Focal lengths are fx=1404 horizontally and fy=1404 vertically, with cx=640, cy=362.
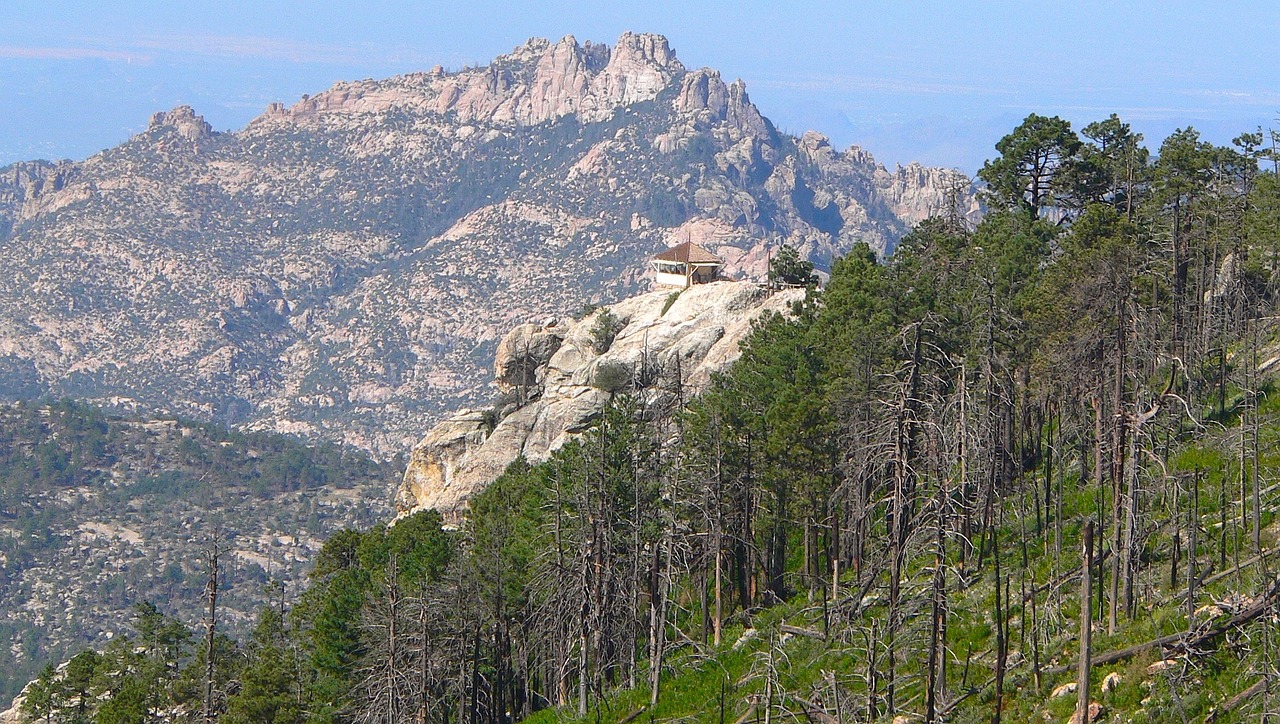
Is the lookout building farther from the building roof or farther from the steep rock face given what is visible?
the steep rock face

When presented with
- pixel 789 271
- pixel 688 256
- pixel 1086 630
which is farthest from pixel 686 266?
pixel 1086 630

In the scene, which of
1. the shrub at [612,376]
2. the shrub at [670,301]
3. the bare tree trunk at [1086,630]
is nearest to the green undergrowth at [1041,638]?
the bare tree trunk at [1086,630]

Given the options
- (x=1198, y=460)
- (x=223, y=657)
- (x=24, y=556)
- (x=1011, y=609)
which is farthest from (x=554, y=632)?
(x=24, y=556)

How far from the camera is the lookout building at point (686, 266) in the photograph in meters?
86.6

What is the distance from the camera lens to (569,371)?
79312mm

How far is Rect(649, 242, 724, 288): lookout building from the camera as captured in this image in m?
86.6

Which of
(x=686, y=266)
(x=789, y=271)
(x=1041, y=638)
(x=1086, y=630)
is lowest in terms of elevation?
(x=1041, y=638)

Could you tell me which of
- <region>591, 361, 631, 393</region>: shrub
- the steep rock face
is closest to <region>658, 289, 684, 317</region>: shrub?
the steep rock face

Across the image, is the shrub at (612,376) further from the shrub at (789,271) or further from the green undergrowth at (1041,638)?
the green undergrowth at (1041,638)

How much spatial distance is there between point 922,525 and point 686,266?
201 feet

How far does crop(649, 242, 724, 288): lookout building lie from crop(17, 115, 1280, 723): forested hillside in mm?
21642

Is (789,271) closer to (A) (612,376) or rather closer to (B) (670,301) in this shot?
(B) (670,301)

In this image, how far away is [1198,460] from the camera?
3775 cm

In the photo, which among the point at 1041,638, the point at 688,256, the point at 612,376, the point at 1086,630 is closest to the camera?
the point at 1086,630
